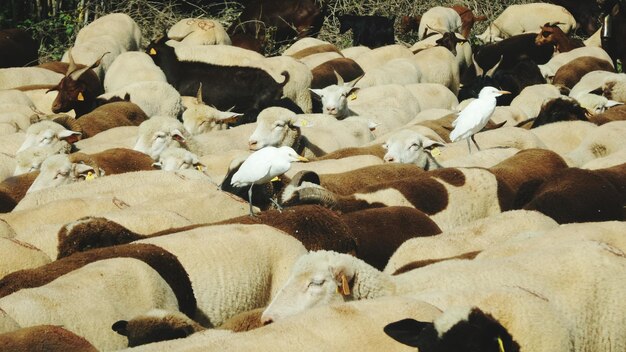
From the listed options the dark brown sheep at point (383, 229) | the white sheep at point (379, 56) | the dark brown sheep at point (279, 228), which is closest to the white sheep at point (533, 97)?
the white sheep at point (379, 56)

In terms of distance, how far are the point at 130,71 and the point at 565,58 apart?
7.26 meters

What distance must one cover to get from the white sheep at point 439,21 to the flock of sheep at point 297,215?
4.93m

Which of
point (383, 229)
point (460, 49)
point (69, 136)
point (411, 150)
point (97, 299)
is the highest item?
point (97, 299)

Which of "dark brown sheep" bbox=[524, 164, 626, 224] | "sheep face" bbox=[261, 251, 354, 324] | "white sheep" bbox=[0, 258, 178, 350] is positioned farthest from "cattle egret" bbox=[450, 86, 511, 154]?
Result: "sheep face" bbox=[261, 251, 354, 324]

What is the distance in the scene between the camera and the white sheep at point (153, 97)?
45.5 feet

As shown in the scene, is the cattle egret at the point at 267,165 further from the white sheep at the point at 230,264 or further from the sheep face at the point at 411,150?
the sheep face at the point at 411,150

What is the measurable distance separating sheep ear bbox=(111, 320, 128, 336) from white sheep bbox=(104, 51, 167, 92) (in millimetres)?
9442

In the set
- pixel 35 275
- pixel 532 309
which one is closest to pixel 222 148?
pixel 35 275

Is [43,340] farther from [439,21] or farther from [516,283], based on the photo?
[439,21]

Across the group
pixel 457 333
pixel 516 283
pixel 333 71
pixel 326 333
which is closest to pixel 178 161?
pixel 516 283

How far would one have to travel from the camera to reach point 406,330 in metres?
4.86

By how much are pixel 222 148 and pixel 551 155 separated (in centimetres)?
324

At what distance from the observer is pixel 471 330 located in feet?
15.4

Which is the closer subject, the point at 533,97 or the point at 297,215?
the point at 297,215
